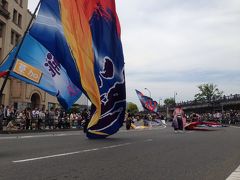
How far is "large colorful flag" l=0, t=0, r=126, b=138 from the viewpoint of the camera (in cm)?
1330

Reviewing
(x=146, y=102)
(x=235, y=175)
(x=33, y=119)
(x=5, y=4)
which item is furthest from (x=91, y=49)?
(x=5, y=4)

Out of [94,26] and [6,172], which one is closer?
[6,172]

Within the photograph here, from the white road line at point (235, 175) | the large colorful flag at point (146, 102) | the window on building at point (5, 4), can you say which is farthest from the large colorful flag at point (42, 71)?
the window on building at point (5, 4)

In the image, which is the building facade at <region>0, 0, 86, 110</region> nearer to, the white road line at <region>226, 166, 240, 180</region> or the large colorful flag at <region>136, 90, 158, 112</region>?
the large colorful flag at <region>136, 90, 158, 112</region>

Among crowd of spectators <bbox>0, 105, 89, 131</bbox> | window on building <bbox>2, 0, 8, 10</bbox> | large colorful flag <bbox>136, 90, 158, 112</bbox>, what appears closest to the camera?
crowd of spectators <bbox>0, 105, 89, 131</bbox>

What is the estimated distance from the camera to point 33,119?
2853 cm

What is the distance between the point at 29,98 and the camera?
5347 centimetres

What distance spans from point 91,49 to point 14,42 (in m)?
36.7

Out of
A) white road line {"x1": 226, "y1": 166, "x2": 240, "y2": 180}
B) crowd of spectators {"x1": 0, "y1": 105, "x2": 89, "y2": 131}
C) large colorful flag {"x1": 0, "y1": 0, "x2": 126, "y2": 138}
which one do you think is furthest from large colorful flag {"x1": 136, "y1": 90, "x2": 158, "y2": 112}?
white road line {"x1": 226, "y1": 166, "x2": 240, "y2": 180}

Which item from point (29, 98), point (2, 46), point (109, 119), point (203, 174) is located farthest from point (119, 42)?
point (29, 98)

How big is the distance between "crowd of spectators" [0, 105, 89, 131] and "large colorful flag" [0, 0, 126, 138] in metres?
6.69

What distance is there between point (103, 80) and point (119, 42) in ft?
7.69

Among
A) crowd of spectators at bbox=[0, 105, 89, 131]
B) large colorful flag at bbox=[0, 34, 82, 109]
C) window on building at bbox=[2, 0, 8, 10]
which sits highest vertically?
window on building at bbox=[2, 0, 8, 10]

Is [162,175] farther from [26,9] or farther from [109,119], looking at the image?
[26,9]
